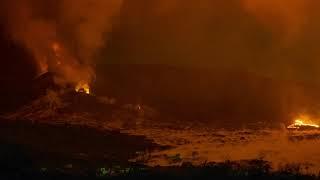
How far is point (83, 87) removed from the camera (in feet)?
127

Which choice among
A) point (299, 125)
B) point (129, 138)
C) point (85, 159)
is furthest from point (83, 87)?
point (85, 159)

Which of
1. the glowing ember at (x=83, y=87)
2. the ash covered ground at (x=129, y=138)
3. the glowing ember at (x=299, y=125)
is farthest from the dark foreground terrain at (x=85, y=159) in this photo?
the glowing ember at (x=299, y=125)

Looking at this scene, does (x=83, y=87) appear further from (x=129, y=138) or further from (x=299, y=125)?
(x=299, y=125)

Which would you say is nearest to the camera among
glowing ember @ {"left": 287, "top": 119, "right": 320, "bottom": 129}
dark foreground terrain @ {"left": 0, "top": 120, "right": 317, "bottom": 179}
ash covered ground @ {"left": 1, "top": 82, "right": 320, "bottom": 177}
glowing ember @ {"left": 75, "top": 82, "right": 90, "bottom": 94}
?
dark foreground terrain @ {"left": 0, "top": 120, "right": 317, "bottom": 179}

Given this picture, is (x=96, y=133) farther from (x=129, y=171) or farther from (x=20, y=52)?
(x=20, y=52)

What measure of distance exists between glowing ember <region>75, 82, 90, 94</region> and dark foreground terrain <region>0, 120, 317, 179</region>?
28.7ft

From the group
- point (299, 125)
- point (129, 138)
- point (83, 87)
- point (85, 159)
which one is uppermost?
point (83, 87)

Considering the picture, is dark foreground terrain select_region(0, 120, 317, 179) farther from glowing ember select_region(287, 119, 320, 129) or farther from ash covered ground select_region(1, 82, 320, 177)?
glowing ember select_region(287, 119, 320, 129)

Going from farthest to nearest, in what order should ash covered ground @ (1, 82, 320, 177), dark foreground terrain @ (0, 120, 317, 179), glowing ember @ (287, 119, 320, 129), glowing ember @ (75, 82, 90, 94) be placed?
glowing ember @ (75, 82, 90, 94) → glowing ember @ (287, 119, 320, 129) → ash covered ground @ (1, 82, 320, 177) → dark foreground terrain @ (0, 120, 317, 179)

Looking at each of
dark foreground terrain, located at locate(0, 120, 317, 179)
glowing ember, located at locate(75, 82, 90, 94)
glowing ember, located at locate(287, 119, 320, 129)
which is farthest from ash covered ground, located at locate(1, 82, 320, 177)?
glowing ember, located at locate(287, 119, 320, 129)

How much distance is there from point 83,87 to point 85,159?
17299 mm

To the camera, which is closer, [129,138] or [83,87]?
[129,138]

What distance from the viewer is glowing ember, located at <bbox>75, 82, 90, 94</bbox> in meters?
37.1

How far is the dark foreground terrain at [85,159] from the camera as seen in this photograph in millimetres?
16828
